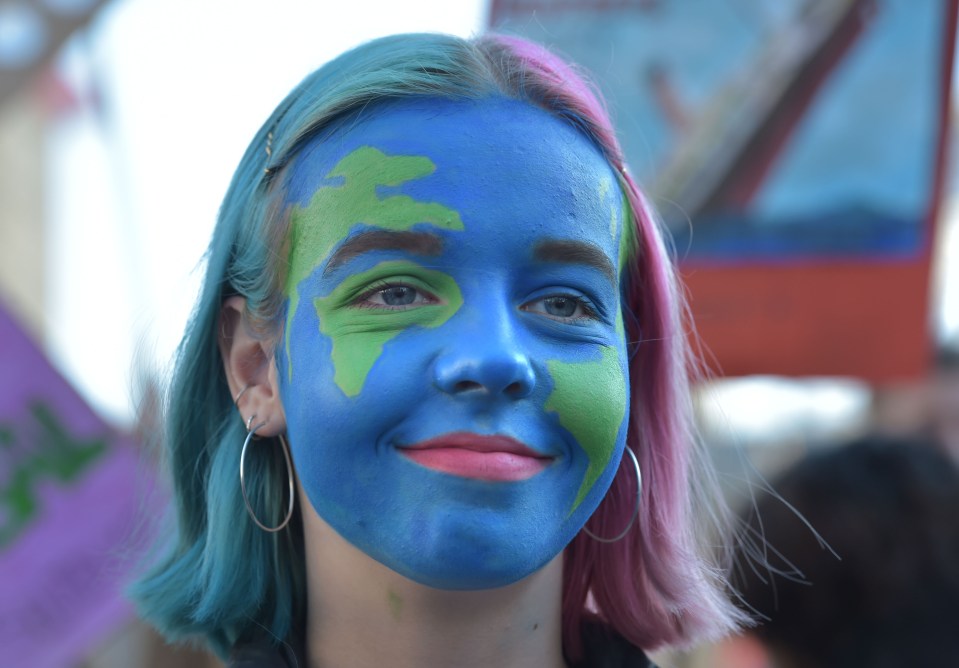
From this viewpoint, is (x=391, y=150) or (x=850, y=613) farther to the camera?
(x=850, y=613)

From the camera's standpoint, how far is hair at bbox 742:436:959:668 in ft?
8.21

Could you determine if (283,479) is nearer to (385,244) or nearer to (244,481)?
(244,481)

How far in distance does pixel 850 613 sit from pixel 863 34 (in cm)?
174

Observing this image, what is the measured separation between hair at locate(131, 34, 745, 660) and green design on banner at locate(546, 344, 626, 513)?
Answer: 0.33 m

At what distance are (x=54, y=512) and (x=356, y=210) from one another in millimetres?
2000

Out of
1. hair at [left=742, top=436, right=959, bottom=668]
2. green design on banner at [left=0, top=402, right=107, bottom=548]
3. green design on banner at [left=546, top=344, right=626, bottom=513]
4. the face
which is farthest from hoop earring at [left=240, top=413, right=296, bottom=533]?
green design on banner at [left=0, top=402, right=107, bottom=548]

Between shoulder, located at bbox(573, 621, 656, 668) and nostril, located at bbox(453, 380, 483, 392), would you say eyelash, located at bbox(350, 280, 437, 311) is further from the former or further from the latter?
shoulder, located at bbox(573, 621, 656, 668)

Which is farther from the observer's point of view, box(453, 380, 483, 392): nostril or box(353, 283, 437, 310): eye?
box(353, 283, 437, 310): eye

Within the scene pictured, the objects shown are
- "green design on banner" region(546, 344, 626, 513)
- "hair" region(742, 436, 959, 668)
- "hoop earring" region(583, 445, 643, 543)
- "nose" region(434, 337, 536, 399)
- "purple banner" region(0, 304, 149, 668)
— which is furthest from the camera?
"purple banner" region(0, 304, 149, 668)

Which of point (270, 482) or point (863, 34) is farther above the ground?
point (863, 34)

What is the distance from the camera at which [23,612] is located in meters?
3.17

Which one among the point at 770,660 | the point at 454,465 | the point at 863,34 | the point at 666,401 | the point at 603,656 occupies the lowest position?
the point at 770,660

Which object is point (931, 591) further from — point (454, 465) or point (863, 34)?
point (863, 34)

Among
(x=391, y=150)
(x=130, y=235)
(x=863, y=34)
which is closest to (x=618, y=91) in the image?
(x=863, y=34)
